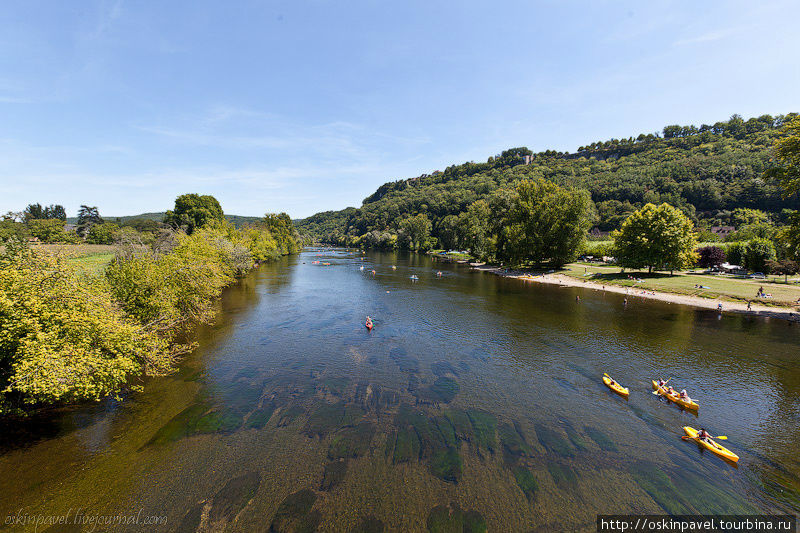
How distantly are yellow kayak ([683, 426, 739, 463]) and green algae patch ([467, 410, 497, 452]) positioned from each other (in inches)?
465

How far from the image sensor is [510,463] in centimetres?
1623

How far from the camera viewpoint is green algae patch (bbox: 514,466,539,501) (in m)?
14.3

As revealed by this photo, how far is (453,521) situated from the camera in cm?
1274

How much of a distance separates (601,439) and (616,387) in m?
7.06

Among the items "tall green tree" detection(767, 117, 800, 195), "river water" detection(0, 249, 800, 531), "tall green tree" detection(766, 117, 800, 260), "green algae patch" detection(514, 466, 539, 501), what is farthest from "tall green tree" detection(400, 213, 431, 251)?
"green algae patch" detection(514, 466, 539, 501)

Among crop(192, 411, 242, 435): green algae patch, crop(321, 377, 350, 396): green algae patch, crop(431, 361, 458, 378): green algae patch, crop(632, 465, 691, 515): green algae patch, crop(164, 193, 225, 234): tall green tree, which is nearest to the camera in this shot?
crop(632, 465, 691, 515): green algae patch

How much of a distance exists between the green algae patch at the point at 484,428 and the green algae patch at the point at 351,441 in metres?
6.61

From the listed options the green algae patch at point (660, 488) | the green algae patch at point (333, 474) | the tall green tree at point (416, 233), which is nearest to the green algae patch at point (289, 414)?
the green algae patch at point (333, 474)

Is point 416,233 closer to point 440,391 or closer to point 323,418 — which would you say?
point 440,391

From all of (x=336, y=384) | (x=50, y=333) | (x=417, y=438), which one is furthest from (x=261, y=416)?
(x=50, y=333)

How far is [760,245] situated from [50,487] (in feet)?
345

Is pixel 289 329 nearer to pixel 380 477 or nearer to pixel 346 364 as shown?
pixel 346 364

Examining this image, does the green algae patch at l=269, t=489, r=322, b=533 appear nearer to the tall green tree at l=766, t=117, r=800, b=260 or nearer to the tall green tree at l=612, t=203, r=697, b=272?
the tall green tree at l=766, t=117, r=800, b=260

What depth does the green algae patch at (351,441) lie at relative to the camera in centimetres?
1673
